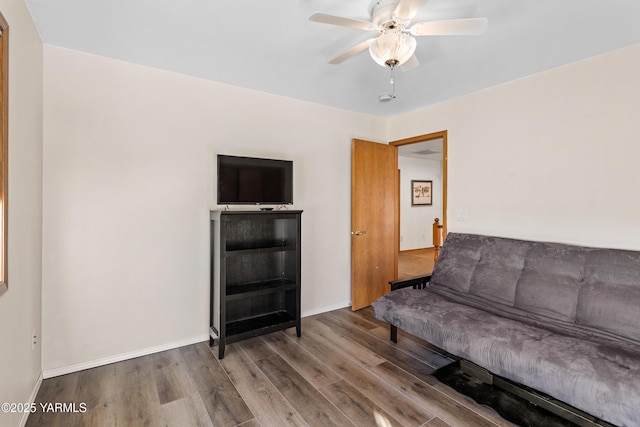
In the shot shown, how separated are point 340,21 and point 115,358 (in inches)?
117

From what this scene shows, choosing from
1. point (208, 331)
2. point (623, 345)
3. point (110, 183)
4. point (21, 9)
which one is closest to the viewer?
point (21, 9)

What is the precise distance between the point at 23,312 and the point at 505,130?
13.1ft

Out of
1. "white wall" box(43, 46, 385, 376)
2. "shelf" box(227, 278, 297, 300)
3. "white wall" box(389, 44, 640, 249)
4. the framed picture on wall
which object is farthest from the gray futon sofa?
the framed picture on wall

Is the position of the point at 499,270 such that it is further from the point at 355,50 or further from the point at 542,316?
the point at 355,50

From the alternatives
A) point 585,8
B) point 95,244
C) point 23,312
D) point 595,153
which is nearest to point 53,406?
point 23,312

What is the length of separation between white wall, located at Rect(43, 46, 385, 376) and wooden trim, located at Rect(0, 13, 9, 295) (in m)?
0.94

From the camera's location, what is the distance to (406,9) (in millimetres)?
1565

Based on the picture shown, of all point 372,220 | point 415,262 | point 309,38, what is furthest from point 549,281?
point 415,262

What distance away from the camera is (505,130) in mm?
3014

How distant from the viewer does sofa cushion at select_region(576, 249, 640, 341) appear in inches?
78.6

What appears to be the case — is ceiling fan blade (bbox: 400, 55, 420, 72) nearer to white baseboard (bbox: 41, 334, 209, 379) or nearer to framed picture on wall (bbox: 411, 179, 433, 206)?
white baseboard (bbox: 41, 334, 209, 379)

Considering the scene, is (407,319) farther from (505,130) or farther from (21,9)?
(21,9)

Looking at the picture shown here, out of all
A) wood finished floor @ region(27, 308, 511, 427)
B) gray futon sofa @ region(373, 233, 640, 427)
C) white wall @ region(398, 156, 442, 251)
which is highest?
white wall @ region(398, 156, 442, 251)

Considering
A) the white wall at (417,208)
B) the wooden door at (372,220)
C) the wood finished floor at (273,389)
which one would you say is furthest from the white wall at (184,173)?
the white wall at (417,208)
